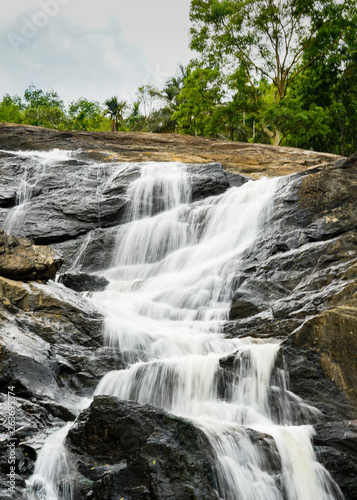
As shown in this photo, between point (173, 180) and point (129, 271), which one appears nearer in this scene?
point (129, 271)

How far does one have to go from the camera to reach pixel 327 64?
86.6 feet

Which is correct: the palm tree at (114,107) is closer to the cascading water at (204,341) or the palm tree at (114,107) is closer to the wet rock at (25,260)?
the cascading water at (204,341)

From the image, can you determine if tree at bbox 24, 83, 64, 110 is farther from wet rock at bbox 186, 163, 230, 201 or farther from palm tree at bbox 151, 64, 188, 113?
wet rock at bbox 186, 163, 230, 201

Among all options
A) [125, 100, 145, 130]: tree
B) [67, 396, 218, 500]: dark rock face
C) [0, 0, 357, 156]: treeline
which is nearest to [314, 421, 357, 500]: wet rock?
[67, 396, 218, 500]: dark rock face

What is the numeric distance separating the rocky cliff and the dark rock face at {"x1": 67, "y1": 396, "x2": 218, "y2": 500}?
0.4 inches

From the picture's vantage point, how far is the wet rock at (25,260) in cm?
800

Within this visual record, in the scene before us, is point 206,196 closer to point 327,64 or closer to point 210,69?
point 210,69

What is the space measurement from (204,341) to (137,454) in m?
2.82

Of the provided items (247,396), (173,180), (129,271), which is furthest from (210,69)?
(247,396)

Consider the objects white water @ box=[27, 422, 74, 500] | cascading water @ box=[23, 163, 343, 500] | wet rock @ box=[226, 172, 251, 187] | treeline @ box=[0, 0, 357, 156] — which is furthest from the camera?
treeline @ box=[0, 0, 357, 156]

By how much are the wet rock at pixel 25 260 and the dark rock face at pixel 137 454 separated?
3.55 m

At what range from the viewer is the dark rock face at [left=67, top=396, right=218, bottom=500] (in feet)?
14.3

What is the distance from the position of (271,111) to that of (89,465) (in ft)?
66.9

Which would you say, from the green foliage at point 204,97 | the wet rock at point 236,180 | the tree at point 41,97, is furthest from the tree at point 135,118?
the wet rock at point 236,180
